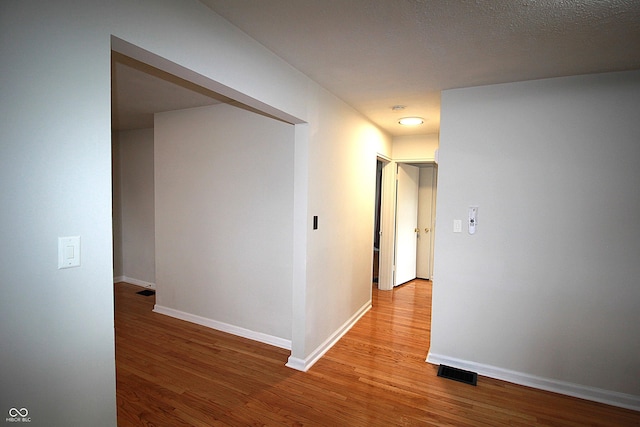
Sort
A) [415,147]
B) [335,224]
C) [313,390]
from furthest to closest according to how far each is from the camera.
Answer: [415,147]
[335,224]
[313,390]

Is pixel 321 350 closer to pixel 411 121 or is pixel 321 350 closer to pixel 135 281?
pixel 411 121

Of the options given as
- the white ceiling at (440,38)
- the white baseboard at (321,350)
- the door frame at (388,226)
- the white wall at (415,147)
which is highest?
the white ceiling at (440,38)

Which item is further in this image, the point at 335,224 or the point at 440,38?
the point at 335,224

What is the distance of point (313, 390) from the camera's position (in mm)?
2496

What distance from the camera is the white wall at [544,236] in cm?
239

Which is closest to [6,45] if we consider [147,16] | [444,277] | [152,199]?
[147,16]

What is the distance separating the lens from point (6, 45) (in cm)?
99

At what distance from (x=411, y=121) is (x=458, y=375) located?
272 centimetres

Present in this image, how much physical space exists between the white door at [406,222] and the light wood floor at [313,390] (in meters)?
1.97

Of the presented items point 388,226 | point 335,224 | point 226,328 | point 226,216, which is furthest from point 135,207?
point 388,226

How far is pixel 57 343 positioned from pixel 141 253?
4.40m

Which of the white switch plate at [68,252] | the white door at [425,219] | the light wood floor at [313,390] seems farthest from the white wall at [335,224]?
the white door at [425,219]

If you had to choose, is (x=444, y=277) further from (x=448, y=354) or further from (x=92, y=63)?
(x=92, y=63)

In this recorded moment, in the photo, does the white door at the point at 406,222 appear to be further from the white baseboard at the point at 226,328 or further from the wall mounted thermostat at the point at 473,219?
the white baseboard at the point at 226,328
